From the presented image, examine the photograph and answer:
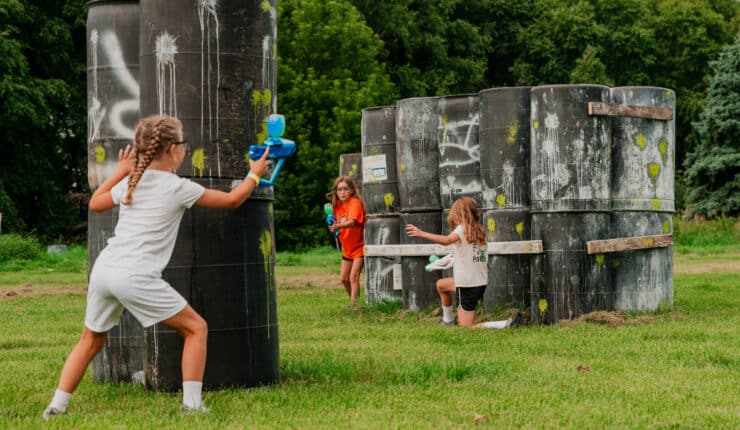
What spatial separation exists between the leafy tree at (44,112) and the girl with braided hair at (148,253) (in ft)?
113

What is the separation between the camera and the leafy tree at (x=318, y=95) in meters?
46.8

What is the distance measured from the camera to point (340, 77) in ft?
159

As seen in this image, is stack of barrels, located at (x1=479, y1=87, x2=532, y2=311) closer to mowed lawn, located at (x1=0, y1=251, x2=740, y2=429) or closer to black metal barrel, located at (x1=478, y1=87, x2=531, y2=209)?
black metal barrel, located at (x1=478, y1=87, x2=531, y2=209)

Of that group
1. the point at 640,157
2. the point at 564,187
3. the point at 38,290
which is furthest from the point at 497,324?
the point at 38,290

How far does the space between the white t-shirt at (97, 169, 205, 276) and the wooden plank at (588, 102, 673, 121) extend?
7.21 meters

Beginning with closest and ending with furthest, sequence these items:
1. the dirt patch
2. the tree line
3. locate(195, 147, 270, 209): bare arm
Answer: locate(195, 147, 270, 209): bare arm < the dirt patch < the tree line

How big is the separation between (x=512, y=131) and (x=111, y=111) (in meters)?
5.67

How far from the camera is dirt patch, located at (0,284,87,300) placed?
66.2ft

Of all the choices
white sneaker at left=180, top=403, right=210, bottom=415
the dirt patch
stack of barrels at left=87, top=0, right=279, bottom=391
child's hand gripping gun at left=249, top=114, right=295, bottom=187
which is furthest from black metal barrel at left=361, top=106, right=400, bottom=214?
white sneaker at left=180, top=403, right=210, bottom=415

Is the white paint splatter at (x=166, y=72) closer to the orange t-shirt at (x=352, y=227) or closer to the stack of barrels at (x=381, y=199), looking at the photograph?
the stack of barrels at (x=381, y=199)

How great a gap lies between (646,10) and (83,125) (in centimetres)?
3158

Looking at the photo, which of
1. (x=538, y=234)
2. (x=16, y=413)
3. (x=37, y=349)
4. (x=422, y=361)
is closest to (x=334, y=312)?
(x=538, y=234)

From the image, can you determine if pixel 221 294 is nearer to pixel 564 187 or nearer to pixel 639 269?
pixel 564 187

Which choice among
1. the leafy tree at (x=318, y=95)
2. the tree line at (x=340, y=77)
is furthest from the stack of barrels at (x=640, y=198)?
the leafy tree at (x=318, y=95)
